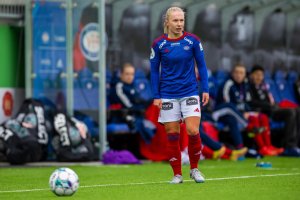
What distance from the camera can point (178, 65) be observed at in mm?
10852

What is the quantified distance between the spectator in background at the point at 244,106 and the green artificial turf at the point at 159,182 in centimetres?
227

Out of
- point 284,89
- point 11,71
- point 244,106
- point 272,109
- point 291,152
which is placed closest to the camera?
point 11,71

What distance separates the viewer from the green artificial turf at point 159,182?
9.42 meters

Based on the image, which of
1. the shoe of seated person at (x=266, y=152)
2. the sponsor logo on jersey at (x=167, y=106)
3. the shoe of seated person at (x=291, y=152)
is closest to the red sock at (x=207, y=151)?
the shoe of seated person at (x=266, y=152)

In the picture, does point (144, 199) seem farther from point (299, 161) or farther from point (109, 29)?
point (109, 29)

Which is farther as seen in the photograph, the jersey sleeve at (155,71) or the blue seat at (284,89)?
the blue seat at (284,89)

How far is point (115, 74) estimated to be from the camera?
17641 millimetres

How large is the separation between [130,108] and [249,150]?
8.01 feet

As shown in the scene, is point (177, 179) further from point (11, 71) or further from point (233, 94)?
point (233, 94)

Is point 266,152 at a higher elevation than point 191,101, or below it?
below

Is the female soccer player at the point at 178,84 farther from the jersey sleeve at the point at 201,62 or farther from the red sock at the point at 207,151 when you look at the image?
the red sock at the point at 207,151

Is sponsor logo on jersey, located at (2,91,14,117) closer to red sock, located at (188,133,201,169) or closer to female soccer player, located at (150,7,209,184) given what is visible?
female soccer player, located at (150,7,209,184)

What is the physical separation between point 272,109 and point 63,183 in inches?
392

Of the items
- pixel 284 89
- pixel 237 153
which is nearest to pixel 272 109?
pixel 284 89
